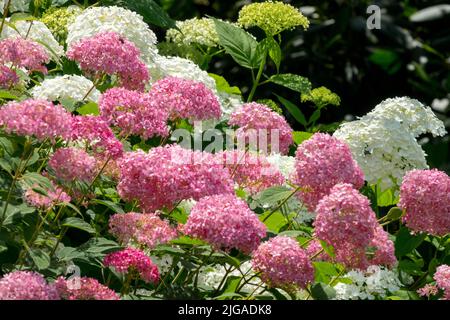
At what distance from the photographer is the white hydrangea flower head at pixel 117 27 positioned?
11.1ft

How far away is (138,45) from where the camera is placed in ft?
11.1

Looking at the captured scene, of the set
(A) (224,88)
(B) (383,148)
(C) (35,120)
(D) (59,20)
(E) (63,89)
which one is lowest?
(A) (224,88)

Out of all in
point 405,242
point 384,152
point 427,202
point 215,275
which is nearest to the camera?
point 427,202

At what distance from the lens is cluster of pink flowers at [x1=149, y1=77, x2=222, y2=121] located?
104 inches

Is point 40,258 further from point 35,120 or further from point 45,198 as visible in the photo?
point 35,120

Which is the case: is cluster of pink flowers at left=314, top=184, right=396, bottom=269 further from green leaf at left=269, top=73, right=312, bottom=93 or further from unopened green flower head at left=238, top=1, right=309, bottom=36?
green leaf at left=269, top=73, right=312, bottom=93

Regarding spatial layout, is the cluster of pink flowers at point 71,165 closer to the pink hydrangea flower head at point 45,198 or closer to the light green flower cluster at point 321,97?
the pink hydrangea flower head at point 45,198

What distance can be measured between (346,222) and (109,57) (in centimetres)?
76

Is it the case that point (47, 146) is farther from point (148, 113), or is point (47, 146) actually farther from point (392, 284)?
point (392, 284)

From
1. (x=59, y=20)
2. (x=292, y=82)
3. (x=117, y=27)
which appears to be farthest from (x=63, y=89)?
(x=292, y=82)

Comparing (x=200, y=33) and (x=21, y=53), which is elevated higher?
(x=21, y=53)

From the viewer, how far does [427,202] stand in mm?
2529

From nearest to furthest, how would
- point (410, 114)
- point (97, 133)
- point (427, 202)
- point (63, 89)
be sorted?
point (97, 133)
point (427, 202)
point (63, 89)
point (410, 114)

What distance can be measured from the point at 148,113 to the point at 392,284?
72 centimetres
